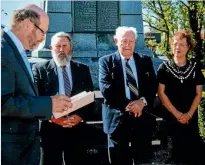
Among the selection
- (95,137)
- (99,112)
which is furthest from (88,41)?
(95,137)

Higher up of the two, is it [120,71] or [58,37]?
[58,37]

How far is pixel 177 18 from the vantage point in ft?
84.2

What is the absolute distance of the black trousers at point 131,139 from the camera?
453 cm

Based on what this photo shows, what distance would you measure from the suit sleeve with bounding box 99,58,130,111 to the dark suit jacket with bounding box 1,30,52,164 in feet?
5.94

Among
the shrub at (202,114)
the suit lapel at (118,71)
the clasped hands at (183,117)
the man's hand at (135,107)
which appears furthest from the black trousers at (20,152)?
the shrub at (202,114)

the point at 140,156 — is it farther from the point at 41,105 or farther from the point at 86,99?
the point at 41,105

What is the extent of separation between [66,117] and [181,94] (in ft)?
4.72

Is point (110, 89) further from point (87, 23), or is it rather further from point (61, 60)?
point (87, 23)

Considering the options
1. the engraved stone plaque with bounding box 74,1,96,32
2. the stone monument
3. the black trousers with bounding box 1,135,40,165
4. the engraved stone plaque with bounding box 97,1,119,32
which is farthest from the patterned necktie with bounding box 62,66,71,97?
the engraved stone plaque with bounding box 97,1,119,32

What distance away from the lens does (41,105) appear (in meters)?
2.66

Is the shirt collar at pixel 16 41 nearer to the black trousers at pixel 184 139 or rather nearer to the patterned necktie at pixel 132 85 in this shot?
the patterned necktie at pixel 132 85

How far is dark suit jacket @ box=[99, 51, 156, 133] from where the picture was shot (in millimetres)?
4508

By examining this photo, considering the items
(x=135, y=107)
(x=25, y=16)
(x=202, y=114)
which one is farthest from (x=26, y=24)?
(x=202, y=114)

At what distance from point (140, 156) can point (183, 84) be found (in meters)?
0.99
